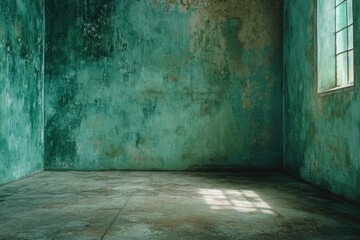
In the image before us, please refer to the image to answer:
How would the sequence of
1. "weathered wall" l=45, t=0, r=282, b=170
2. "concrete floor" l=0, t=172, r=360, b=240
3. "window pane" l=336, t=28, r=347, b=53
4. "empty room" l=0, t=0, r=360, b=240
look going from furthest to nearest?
"weathered wall" l=45, t=0, r=282, b=170 → "empty room" l=0, t=0, r=360, b=240 → "window pane" l=336, t=28, r=347, b=53 → "concrete floor" l=0, t=172, r=360, b=240

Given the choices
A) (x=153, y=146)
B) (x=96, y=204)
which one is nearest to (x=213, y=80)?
(x=153, y=146)

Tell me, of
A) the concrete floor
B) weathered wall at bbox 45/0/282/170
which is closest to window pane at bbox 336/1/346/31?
weathered wall at bbox 45/0/282/170

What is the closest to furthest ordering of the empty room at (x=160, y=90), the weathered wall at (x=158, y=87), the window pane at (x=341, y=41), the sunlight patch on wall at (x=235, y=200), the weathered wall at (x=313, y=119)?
the sunlight patch on wall at (x=235, y=200)
the weathered wall at (x=313, y=119)
the window pane at (x=341, y=41)
the empty room at (x=160, y=90)
the weathered wall at (x=158, y=87)

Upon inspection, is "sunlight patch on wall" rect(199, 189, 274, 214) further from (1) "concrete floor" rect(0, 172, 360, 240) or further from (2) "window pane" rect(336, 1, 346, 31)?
(2) "window pane" rect(336, 1, 346, 31)

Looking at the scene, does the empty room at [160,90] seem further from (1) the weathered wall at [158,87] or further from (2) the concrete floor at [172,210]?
(2) the concrete floor at [172,210]

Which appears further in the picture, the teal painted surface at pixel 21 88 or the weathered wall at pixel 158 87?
the weathered wall at pixel 158 87

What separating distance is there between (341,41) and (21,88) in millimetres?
4523

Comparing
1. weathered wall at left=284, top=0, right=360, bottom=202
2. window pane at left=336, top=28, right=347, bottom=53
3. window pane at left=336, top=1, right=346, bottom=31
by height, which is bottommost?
weathered wall at left=284, top=0, right=360, bottom=202

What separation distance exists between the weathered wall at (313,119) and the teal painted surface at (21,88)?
13.7 feet

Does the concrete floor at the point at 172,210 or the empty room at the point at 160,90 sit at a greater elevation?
the empty room at the point at 160,90

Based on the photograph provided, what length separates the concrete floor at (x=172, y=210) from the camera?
2.32 m

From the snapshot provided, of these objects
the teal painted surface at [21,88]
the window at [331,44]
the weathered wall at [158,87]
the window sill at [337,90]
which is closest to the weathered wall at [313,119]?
the window sill at [337,90]

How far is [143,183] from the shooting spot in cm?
439

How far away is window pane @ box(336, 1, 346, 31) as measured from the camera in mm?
3954
